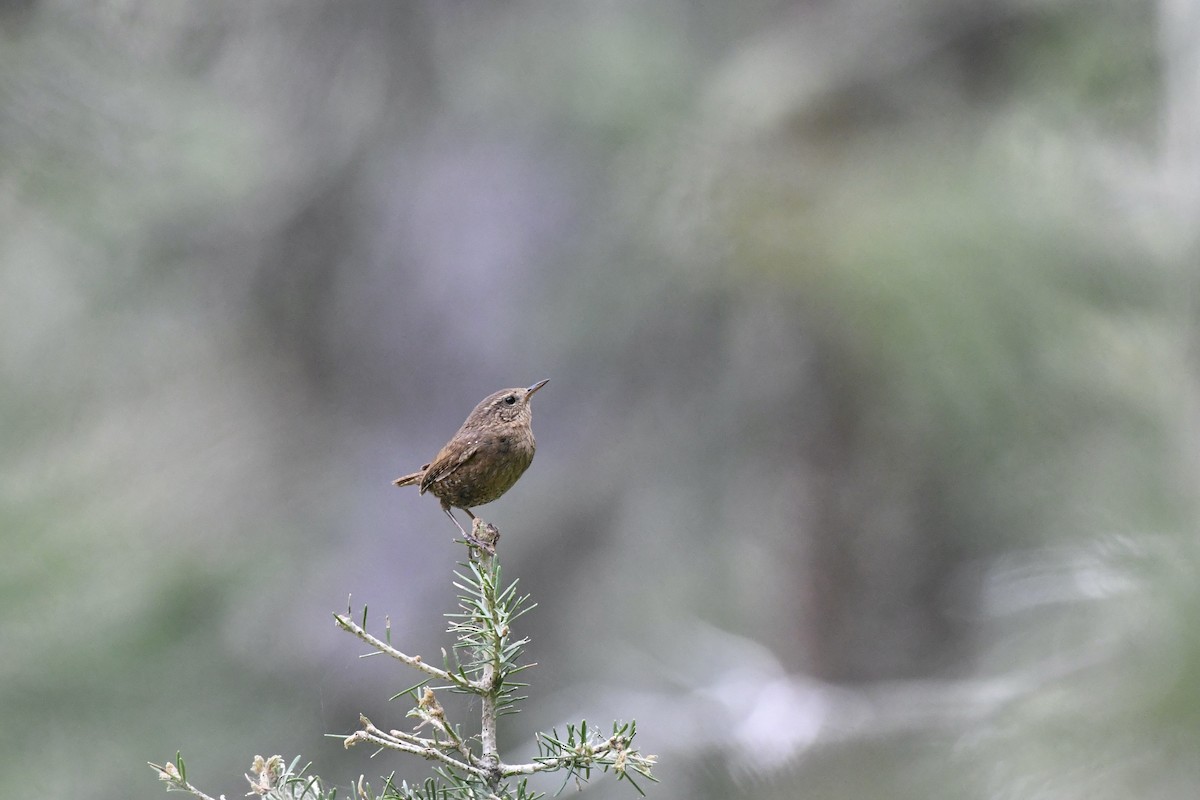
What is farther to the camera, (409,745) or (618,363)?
(618,363)

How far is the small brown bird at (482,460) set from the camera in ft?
4.52

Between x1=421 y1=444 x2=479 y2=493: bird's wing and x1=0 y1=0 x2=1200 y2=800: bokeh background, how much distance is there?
878 mm

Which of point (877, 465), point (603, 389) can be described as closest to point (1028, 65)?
point (877, 465)

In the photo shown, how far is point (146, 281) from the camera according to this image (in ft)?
12.1

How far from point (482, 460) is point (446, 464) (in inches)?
2.3

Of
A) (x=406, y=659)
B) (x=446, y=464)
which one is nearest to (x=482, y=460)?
(x=446, y=464)

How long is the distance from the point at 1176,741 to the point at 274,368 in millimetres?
3432

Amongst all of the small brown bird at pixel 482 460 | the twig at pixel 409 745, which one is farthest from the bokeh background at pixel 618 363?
the twig at pixel 409 745

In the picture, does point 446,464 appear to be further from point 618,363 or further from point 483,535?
point 618,363

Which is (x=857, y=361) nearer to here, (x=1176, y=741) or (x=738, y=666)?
(x=738, y=666)

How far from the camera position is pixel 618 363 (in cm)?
423

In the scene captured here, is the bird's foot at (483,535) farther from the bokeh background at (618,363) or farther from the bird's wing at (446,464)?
→ the bokeh background at (618,363)

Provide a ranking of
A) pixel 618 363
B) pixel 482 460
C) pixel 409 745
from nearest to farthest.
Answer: pixel 409 745 → pixel 482 460 → pixel 618 363

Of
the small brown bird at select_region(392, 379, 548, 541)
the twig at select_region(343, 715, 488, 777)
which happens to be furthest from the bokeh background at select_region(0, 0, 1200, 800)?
the twig at select_region(343, 715, 488, 777)
